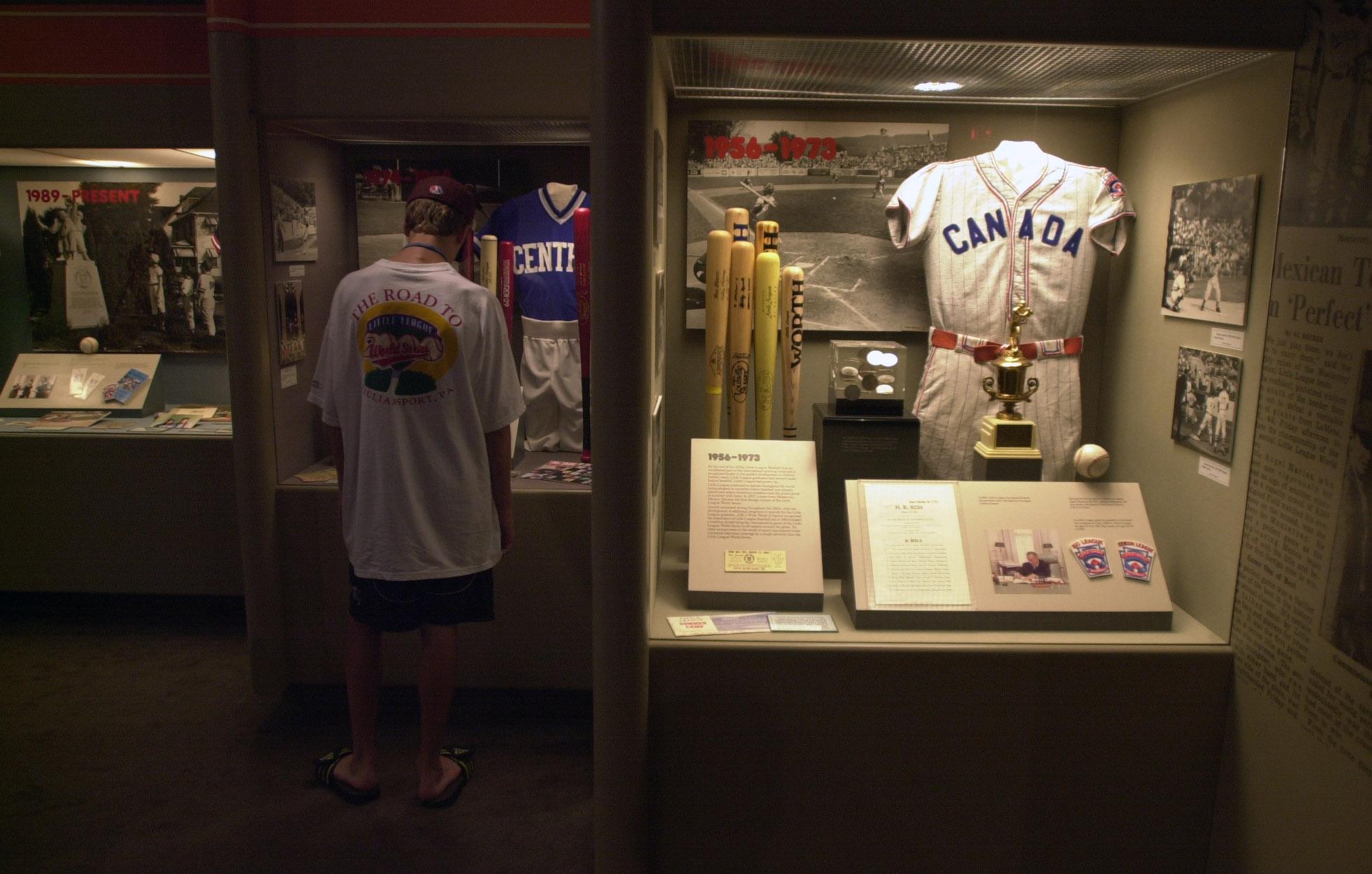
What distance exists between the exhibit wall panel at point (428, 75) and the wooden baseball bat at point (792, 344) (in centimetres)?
88

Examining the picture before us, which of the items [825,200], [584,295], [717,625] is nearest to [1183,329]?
[825,200]

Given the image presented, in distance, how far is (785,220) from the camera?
275 centimetres

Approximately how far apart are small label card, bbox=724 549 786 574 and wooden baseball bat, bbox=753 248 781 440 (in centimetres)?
34

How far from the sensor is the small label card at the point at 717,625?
6.87ft

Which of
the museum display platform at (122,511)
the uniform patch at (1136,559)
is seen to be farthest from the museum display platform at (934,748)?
the museum display platform at (122,511)

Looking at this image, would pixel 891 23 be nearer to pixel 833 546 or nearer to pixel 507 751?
pixel 833 546

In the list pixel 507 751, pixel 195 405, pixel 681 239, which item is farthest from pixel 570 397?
pixel 195 405

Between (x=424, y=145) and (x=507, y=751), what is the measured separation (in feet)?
7.00

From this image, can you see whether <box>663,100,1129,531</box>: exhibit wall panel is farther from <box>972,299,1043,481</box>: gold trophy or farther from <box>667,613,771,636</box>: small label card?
<box>667,613,771,636</box>: small label card

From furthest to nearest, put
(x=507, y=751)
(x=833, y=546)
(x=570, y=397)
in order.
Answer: (x=570, y=397)
(x=507, y=751)
(x=833, y=546)

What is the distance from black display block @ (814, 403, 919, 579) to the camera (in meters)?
2.36

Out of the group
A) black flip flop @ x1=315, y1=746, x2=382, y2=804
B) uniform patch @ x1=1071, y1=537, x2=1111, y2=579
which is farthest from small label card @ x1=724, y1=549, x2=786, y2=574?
black flip flop @ x1=315, y1=746, x2=382, y2=804

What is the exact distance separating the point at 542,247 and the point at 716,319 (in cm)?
124

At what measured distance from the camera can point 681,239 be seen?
2.77 m
